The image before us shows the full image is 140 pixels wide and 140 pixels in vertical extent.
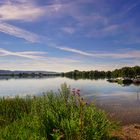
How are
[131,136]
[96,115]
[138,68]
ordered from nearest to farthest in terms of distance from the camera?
[96,115], [131,136], [138,68]

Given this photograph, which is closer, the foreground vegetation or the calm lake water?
the foreground vegetation

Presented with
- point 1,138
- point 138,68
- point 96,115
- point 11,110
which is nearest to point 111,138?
point 96,115

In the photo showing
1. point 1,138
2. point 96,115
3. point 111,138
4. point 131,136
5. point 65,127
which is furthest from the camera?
point 131,136

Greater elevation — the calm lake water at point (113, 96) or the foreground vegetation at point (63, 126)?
the foreground vegetation at point (63, 126)

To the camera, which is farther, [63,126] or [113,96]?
[113,96]

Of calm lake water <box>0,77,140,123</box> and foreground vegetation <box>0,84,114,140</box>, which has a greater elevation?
foreground vegetation <box>0,84,114,140</box>

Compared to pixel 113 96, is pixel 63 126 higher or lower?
higher

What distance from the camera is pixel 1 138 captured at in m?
9.42

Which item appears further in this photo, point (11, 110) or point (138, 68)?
point (138, 68)

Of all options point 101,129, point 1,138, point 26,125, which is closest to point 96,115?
point 101,129

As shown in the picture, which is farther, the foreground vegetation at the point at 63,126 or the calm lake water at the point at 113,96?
the calm lake water at the point at 113,96

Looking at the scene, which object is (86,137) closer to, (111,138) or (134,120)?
(111,138)

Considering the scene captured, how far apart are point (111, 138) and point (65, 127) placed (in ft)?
8.14

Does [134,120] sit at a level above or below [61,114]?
below
